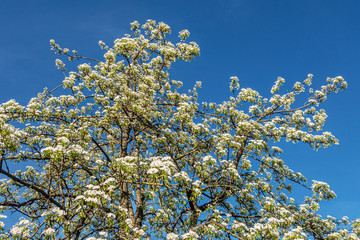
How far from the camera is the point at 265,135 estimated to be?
54.7 ft

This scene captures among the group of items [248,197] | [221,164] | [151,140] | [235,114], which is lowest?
[248,197]

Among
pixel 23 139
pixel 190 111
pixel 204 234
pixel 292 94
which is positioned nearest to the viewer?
pixel 204 234

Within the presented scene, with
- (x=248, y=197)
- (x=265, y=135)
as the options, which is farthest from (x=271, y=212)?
(x=265, y=135)

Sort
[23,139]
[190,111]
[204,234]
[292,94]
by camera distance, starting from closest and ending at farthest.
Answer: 1. [204,234]
2. [23,139]
3. [190,111]
4. [292,94]

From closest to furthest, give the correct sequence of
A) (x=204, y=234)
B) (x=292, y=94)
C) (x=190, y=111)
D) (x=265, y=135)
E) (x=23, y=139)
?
1. (x=204, y=234)
2. (x=23, y=139)
3. (x=190, y=111)
4. (x=265, y=135)
5. (x=292, y=94)

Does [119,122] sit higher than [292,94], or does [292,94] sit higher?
[292,94]

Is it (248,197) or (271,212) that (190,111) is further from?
(271,212)

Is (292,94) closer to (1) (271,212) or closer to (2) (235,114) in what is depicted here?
(2) (235,114)

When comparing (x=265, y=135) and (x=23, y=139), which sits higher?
(x=265, y=135)

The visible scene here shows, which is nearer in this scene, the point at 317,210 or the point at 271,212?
the point at 271,212

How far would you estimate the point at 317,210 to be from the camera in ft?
46.8

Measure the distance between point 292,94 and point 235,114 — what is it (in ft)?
13.9

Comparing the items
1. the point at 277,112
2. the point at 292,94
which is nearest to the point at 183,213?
the point at 277,112

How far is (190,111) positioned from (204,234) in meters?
6.45
